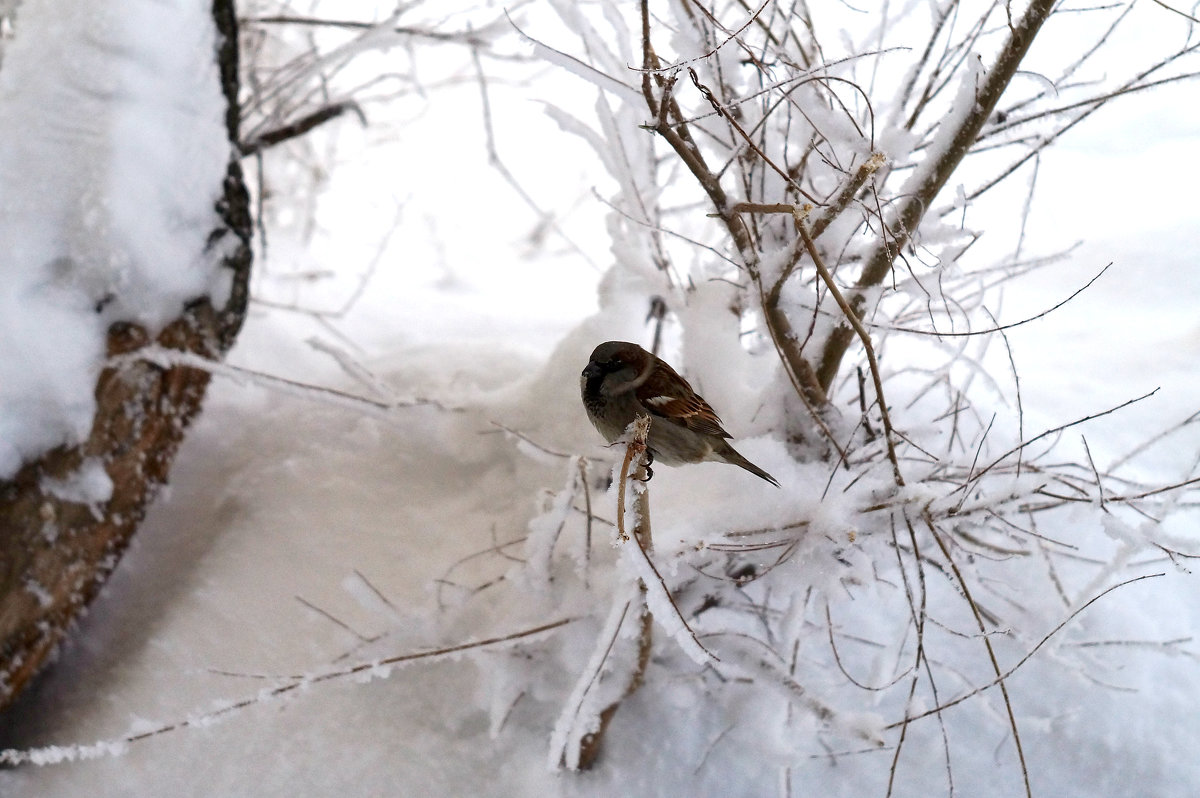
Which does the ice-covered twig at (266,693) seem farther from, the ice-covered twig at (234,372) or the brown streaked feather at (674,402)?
the ice-covered twig at (234,372)

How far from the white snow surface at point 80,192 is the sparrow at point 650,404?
1434 millimetres

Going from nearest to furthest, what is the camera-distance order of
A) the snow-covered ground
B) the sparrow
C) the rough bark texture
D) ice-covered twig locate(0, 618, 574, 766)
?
the sparrow
ice-covered twig locate(0, 618, 574, 766)
the snow-covered ground
the rough bark texture

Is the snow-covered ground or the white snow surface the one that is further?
the white snow surface

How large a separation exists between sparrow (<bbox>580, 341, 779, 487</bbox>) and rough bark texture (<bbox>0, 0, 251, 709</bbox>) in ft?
4.70

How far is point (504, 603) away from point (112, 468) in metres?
1.08

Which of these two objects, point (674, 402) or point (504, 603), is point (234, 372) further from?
point (674, 402)

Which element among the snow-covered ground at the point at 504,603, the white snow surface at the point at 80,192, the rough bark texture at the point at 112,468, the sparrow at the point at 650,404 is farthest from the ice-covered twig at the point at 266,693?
the white snow surface at the point at 80,192

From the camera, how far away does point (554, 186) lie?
556 centimetres

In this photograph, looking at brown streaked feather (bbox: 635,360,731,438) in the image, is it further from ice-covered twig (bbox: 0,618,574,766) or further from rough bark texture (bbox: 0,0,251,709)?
rough bark texture (bbox: 0,0,251,709)

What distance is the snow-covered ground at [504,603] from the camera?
64.5 inches

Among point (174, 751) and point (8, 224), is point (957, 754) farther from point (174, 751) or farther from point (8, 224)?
point (8, 224)

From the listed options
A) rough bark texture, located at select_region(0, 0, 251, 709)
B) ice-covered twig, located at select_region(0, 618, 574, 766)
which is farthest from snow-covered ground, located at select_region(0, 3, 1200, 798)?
rough bark texture, located at select_region(0, 0, 251, 709)

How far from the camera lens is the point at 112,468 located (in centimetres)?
195

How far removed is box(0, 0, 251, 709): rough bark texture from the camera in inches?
70.8
